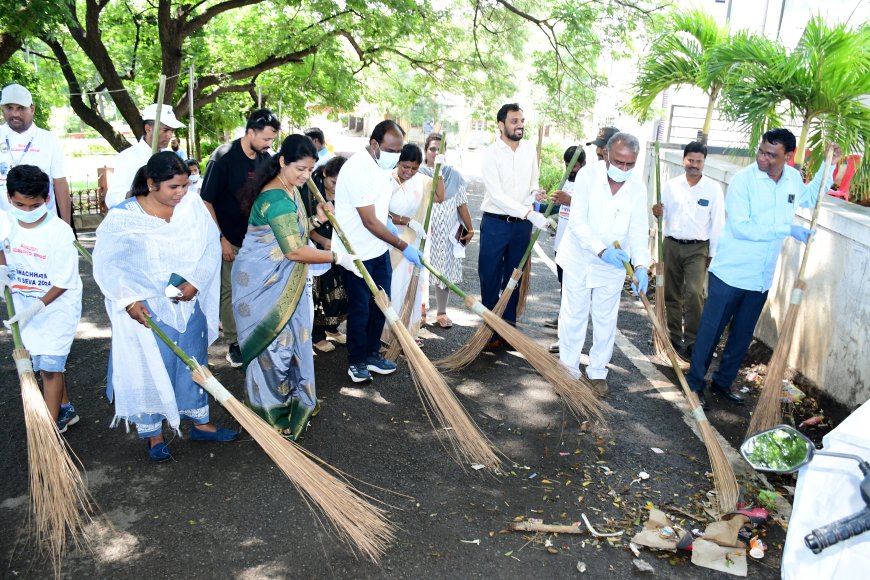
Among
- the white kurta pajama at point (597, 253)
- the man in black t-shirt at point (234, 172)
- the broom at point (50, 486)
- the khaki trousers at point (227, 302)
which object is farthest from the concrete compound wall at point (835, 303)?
the broom at point (50, 486)

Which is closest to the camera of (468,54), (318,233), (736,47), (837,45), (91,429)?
(91,429)

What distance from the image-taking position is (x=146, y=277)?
3.77 m

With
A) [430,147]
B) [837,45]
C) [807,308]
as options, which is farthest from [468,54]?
[807,308]

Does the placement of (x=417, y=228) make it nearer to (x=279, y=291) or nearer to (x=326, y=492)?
(x=279, y=291)

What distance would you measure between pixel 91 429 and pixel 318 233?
209cm

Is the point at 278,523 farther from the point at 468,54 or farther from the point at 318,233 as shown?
the point at 468,54

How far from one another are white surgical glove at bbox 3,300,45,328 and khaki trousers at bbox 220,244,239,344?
159cm

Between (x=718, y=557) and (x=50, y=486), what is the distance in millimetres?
3123

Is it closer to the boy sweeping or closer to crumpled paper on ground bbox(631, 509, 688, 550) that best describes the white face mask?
the boy sweeping

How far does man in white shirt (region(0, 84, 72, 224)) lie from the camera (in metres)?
5.34

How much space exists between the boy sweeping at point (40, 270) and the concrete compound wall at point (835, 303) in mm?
4933

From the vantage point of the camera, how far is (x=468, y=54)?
13328mm

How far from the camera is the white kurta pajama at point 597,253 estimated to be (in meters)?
4.90

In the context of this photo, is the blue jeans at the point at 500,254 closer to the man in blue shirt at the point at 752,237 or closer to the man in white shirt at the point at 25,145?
the man in blue shirt at the point at 752,237
